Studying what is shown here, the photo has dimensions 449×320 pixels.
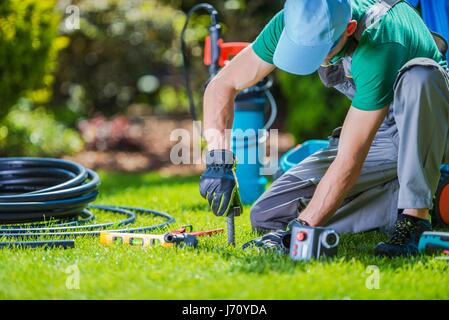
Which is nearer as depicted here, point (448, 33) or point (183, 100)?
point (448, 33)

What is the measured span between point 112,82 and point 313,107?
107 inches

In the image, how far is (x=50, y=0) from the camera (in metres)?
6.78

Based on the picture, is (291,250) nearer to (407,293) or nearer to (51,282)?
(407,293)

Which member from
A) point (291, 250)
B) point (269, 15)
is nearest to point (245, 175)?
point (291, 250)

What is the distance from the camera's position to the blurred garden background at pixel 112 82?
671 cm

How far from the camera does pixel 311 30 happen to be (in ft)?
9.55

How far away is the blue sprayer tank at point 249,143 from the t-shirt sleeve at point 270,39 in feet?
5.02

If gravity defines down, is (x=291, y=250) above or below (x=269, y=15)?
below

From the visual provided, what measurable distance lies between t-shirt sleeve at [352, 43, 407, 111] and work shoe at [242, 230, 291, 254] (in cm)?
67

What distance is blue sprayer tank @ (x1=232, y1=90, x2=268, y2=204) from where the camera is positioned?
499cm

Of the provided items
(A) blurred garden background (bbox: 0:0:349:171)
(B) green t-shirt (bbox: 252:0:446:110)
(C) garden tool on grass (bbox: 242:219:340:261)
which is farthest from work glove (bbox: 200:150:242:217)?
(A) blurred garden background (bbox: 0:0:349:171)

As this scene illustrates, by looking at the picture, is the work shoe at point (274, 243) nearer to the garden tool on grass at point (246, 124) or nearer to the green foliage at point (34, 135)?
the garden tool on grass at point (246, 124)

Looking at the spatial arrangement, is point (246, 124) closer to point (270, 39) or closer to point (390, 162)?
point (390, 162)

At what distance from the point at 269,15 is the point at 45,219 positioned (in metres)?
5.26
